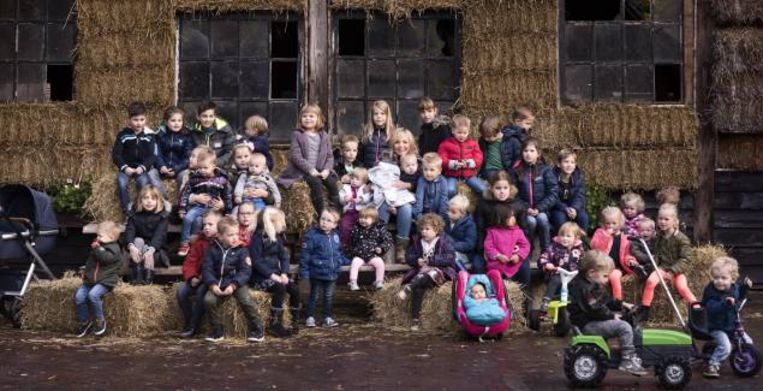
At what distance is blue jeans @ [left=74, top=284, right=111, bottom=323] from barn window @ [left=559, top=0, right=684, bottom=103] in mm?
6069

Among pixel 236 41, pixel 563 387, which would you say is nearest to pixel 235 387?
pixel 563 387

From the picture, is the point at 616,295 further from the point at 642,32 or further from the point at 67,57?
the point at 67,57

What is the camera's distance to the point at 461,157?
15.0m

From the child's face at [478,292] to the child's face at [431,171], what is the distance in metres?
1.67

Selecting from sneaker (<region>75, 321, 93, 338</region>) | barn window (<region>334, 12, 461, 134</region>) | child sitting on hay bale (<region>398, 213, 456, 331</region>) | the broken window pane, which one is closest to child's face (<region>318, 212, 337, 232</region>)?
child sitting on hay bale (<region>398, 213, 456, 331</region>)

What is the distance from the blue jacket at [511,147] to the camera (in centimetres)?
1520

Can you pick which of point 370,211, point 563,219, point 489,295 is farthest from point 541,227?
point 370,211

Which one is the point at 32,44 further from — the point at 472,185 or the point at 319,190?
the point at 472,185

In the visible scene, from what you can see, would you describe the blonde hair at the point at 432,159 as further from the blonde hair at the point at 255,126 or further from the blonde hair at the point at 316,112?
the blonde hair at the point at 255,126

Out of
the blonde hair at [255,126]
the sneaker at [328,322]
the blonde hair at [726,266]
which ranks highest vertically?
the blonde hair at [255,126]

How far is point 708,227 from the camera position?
666 inches

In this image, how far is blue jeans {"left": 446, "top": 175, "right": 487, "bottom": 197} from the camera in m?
14.9

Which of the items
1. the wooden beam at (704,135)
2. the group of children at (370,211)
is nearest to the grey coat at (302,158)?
the group of children at (370,211)

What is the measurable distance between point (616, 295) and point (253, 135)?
4.29 metres
